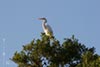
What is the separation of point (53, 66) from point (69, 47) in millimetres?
2314

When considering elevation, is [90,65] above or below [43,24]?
below

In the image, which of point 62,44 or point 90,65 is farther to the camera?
point 62,44

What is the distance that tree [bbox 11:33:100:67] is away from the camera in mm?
61938

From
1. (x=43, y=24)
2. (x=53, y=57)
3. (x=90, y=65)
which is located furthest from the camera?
(x=43, y=24)

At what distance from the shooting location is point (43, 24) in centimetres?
6694

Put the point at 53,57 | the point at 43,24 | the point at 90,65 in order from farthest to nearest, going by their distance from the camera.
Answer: the point at 43,24 → the point at 53,57 → the point at 90,65

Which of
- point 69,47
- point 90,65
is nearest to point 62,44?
point 69,47

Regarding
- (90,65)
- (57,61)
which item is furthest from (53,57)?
(90,65)

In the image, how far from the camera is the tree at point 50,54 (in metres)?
61.9

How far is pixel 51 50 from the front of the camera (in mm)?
62438

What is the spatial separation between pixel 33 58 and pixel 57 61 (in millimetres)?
1628

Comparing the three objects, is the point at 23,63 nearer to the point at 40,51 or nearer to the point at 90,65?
the point at 40,51

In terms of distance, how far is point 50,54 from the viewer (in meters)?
62.6

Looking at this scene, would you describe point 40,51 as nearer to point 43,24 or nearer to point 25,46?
point 25,46
